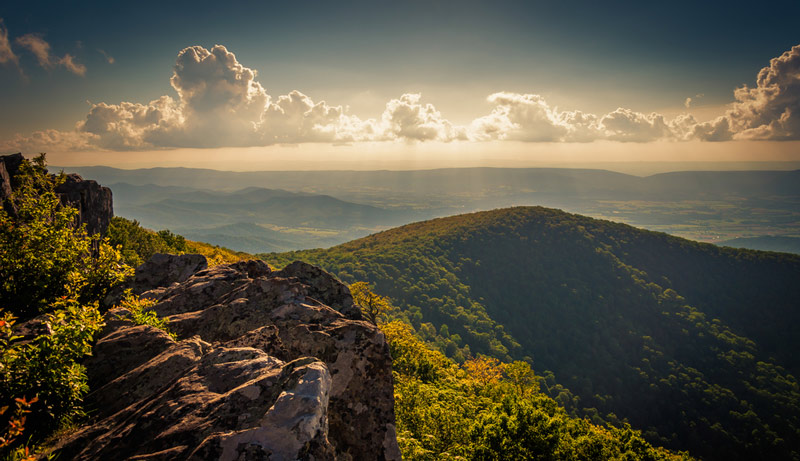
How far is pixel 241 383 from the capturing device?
31.1 ft

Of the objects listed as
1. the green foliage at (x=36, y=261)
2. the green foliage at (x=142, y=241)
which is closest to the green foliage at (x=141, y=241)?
the green foliage at (x=142, y=241)

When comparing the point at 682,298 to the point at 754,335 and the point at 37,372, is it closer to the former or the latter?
the point at 754,335

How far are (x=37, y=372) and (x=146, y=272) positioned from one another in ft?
52.3

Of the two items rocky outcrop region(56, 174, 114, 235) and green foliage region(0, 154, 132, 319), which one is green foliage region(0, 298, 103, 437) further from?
rocky outcrop region(56, 174, 114, 235)

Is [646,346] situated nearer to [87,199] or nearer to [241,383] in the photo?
Answer: [241,383]

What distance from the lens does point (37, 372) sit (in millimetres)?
7812

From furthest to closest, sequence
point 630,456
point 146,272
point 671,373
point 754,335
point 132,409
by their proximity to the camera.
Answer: point 754,335, point 671,373, point 630,456, point 146,272, point 132,409

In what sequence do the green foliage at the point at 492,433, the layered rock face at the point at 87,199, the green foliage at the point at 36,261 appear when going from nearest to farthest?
the green foliage at the point at 36,261 → the green foliage at the point at 492,433 → the layered rock face at the point at 87,199

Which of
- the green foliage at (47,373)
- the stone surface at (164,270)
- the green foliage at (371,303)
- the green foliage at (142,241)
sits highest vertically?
the green foliage at (47,373)

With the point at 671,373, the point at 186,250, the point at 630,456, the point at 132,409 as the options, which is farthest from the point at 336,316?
the point at 671,373

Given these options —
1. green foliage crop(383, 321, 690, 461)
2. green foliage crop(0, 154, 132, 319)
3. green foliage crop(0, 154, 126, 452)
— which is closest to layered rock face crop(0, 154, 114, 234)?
green foliage crop(0, 154, 126, 452)

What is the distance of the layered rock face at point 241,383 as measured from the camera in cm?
769

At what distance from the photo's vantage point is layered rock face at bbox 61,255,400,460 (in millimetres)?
7691

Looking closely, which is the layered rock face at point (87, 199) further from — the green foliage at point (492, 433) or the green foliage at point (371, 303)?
the green foliage at point (371, 303)
